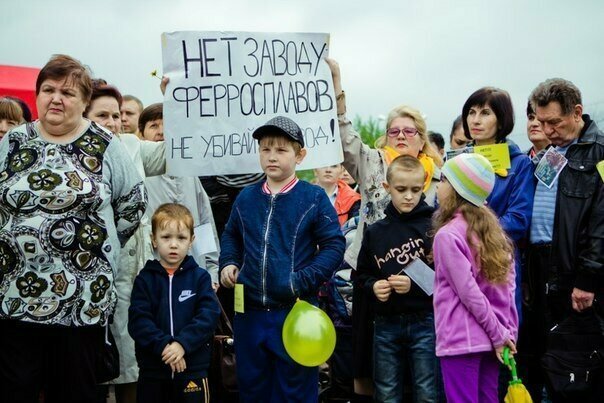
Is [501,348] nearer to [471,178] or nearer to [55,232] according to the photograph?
[471,178]

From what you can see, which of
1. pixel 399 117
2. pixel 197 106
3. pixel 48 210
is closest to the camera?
pixel 48 210

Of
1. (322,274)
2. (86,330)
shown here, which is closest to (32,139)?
(86,330)

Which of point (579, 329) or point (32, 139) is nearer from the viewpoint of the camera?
point (32, 139)

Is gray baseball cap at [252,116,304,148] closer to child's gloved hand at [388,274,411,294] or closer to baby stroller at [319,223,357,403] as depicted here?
child's gloved hand at [388,274,411,294]

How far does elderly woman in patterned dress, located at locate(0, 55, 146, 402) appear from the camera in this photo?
142 inches

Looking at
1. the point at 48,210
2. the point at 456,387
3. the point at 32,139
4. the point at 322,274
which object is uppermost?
the point at 32,139

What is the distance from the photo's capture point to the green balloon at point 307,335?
3.79 m

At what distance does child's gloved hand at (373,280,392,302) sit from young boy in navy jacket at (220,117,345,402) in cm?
48

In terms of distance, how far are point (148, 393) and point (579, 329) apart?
2.67 metres

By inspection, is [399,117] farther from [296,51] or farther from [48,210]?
[48,210]

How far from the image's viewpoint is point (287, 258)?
4.02 metres

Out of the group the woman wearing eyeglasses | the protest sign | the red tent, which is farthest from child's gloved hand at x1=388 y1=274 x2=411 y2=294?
the red tent

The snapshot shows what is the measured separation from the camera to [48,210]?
12.0 ft

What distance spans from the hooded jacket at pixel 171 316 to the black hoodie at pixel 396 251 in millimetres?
1031
